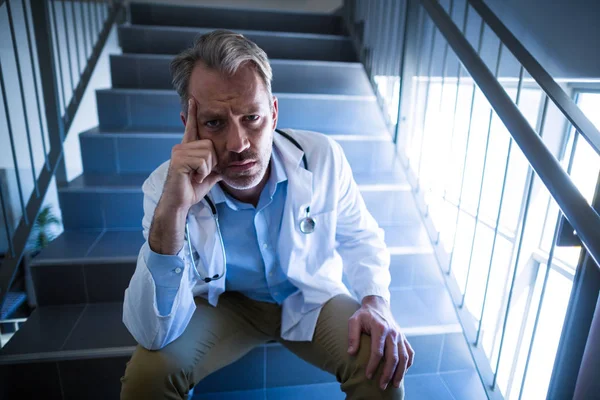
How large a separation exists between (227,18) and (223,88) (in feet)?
7.21

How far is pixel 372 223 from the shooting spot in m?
1.26

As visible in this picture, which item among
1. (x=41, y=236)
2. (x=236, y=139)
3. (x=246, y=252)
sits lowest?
(x=41, y=236)

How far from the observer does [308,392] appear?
1446 millimetres

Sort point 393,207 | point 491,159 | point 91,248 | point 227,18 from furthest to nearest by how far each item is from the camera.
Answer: point 491,159, point 227,18, point 393,207, point 91,248

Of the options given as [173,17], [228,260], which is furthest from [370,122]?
[173,17]

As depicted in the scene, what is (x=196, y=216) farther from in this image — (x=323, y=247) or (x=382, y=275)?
(x=382, y=275)

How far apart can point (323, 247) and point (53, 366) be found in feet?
3.16

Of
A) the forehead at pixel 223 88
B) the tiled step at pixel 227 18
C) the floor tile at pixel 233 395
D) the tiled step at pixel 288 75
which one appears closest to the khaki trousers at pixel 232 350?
the floor tile at pixel 233 395

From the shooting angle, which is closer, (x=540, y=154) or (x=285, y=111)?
(x=540, y=154)

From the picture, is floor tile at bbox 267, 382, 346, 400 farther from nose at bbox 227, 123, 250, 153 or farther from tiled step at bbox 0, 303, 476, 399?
nose at bbox 227, 123, 250, 153

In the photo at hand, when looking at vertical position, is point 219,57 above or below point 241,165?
above

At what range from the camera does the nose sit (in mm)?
947

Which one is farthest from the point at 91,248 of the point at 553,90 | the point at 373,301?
the point at 553,90

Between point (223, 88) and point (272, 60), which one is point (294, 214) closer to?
point (223, 88)
